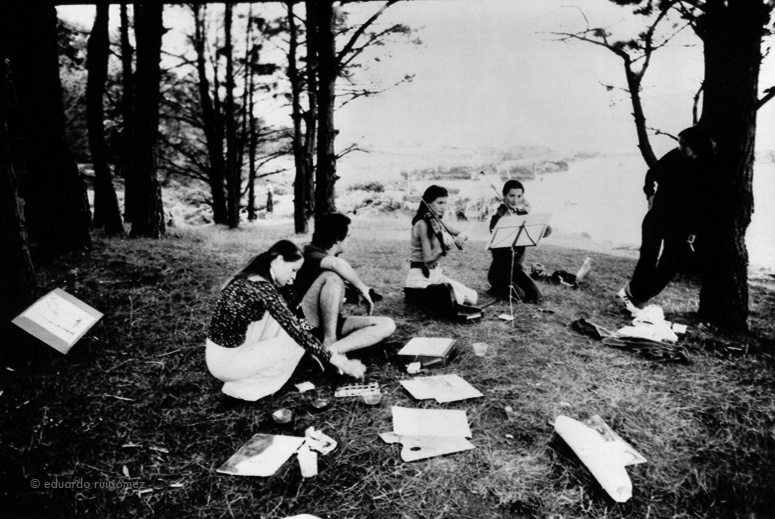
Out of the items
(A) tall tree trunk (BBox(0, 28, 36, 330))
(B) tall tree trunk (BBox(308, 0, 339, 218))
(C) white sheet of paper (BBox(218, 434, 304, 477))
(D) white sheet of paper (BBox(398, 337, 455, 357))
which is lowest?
(C) white sheet of paper (BBox(218, 434, 304, 477))

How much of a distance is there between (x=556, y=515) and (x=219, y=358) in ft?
6.41

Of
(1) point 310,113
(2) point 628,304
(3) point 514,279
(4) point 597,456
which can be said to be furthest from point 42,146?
(2) point 628,304

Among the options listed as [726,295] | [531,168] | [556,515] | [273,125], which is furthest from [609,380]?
[273,125]

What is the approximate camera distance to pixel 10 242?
309 centimetres

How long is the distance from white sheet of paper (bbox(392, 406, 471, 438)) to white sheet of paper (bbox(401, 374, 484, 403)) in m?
0.15

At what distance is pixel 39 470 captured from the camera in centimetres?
214

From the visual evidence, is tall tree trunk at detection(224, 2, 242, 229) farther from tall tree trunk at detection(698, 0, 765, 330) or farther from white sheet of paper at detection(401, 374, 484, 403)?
tall tree trunk at detection(698, 0, 765, 330)

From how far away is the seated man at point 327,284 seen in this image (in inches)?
123

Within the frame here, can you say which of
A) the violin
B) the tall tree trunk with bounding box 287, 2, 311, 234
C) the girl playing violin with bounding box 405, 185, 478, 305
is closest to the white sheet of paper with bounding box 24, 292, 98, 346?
the girl playing violin with bounding box 405, 185, 478, 305

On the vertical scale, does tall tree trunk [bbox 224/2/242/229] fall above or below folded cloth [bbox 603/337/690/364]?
above

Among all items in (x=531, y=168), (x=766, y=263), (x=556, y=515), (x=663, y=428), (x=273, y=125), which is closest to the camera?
(x=556, y=515)

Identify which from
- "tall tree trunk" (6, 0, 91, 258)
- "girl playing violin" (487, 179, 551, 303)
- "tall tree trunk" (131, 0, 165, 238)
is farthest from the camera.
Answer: "tall tree trunk" (131, 0, 165, 238)

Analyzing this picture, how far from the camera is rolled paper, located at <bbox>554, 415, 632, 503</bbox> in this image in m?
2.01

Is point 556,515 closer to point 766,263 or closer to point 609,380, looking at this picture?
point 609,380
